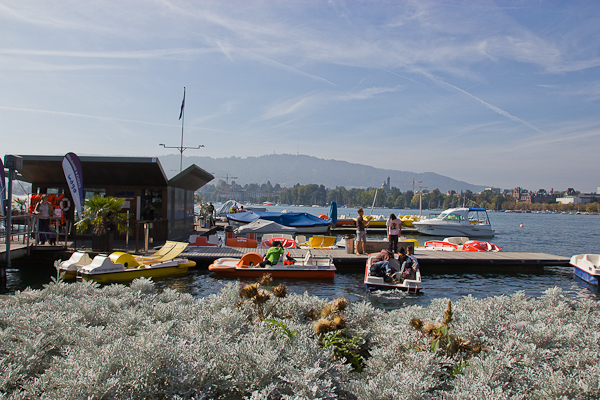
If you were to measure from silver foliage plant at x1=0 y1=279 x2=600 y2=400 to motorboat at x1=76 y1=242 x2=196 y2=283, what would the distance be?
7.79 m

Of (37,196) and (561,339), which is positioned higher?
(37,196)

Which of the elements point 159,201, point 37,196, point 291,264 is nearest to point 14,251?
point 37,196

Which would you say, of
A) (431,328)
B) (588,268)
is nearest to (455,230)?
(588,268)

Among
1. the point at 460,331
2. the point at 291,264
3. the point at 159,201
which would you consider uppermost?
the point at 159,201

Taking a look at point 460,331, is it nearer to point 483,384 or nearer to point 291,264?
point 483,384

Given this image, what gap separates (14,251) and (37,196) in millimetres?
6240

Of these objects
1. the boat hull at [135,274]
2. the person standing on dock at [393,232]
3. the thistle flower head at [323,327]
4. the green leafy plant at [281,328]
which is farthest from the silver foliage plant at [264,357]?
the person standing on dock at [393,232]

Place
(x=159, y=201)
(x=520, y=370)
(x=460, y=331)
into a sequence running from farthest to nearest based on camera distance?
(x=159, y=201), (x=460, y=331), (x=520, y=370)

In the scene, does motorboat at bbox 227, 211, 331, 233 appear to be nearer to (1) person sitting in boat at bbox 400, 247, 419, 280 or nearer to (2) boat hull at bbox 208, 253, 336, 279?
(2) boat hull at bbox 208, 253, 336, 279

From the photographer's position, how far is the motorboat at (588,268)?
15.9 m

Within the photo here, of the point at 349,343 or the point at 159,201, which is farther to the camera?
the point at 159,201

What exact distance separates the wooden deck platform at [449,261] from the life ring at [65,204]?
288 inches

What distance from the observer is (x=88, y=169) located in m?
19.8

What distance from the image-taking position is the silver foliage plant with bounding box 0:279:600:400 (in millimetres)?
3234
